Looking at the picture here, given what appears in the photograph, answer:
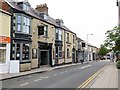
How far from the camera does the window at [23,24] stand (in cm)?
2762

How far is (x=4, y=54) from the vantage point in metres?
25.1

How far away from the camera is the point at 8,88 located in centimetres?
1403

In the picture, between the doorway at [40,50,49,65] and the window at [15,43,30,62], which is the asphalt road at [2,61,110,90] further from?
the doorway at [40,50,49,65]

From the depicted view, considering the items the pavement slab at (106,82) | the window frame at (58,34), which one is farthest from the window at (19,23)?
the window frame at (58,34)

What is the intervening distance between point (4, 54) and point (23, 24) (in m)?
4.94

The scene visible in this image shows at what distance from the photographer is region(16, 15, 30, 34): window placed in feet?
90.6

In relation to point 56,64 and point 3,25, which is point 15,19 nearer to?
point 3,25

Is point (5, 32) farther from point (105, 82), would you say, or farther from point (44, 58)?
point (44, 58)

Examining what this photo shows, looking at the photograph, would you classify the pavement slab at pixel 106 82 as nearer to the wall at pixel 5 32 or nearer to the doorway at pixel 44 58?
the wall at pixel 5 32

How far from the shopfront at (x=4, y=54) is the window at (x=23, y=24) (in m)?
2.92

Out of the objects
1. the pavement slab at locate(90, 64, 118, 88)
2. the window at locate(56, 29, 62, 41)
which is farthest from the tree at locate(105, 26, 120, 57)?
the pavement slab at locate(90, 64, 118, 88)

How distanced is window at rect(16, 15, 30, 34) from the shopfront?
2.92 m

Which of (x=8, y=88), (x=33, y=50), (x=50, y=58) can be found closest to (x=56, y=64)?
(x=50, y=58)

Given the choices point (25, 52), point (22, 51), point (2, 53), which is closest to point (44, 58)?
point (25, 52)
